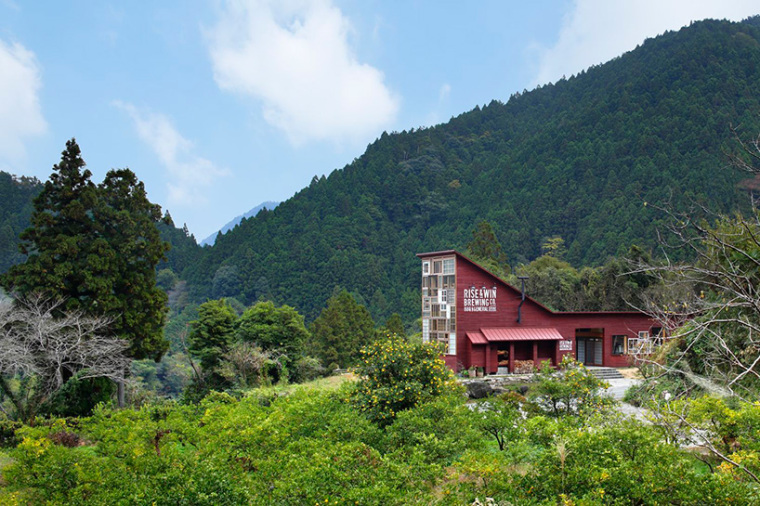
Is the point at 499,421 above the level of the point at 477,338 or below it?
above

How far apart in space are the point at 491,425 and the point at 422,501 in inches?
139

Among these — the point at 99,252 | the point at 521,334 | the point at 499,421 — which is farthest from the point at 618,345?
the point at 99,252

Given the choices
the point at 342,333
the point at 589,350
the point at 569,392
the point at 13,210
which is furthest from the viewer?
the point at 13,210

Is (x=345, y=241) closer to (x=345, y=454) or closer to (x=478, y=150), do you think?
(x=478, y=150)

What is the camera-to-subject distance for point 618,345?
24391 mm

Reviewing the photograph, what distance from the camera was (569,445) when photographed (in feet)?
18.2

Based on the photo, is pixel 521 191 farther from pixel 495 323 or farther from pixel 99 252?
pixel 99 252

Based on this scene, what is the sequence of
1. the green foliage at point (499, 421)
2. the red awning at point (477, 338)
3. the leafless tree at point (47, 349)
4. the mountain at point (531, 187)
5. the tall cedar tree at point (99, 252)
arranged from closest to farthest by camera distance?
the green foliage at point (499, 421), the leafless tree at point (47, 349), the tall cedar tree at point (99, 252), the red awning at point (477, 338), the mountain at point (531, 187)

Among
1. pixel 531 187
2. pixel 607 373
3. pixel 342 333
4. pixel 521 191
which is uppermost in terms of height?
pixel 531 187

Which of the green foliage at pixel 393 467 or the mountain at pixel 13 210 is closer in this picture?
the green foliage at pixel 393 467

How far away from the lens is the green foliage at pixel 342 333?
34.0 meters

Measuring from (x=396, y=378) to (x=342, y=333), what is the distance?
82.0 ft

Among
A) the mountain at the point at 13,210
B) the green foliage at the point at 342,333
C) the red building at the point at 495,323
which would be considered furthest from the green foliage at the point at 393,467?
the mountain at the point at 13,210

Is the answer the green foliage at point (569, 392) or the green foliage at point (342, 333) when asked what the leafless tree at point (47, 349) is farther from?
the green foliage at point (342, 333)
